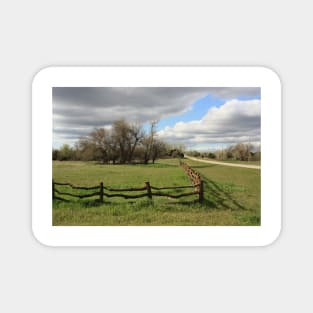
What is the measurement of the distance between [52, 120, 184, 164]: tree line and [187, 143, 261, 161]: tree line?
0.27m

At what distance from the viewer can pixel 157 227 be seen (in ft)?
10.2

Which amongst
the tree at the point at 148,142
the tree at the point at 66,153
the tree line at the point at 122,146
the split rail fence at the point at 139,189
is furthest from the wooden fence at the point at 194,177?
the tree at the point at 66,153

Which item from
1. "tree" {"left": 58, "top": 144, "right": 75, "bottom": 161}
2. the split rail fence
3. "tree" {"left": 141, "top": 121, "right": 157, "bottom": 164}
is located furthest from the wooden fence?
"tree" {"left": 58, "top": 144, "right": 75, "bottom": 161}

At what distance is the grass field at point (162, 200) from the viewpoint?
10.4 feet

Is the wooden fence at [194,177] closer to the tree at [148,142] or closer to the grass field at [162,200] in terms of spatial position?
the grass field at [162,200]

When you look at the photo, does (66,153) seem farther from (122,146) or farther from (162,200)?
(162,200)

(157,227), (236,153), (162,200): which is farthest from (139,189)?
(236,153)

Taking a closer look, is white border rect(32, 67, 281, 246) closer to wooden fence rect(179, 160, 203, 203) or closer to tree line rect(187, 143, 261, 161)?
tree line rect(187, 143, 261, 161)

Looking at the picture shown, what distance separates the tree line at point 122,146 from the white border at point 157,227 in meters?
0.36

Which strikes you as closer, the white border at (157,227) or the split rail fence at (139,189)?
the white border at (157,227)

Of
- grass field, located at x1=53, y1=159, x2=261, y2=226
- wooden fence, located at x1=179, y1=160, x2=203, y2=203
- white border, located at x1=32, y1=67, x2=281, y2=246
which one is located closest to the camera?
white border, located at x1=32, y1=67, x2=281, y2=246

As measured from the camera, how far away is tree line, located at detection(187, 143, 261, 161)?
3.20 metres
